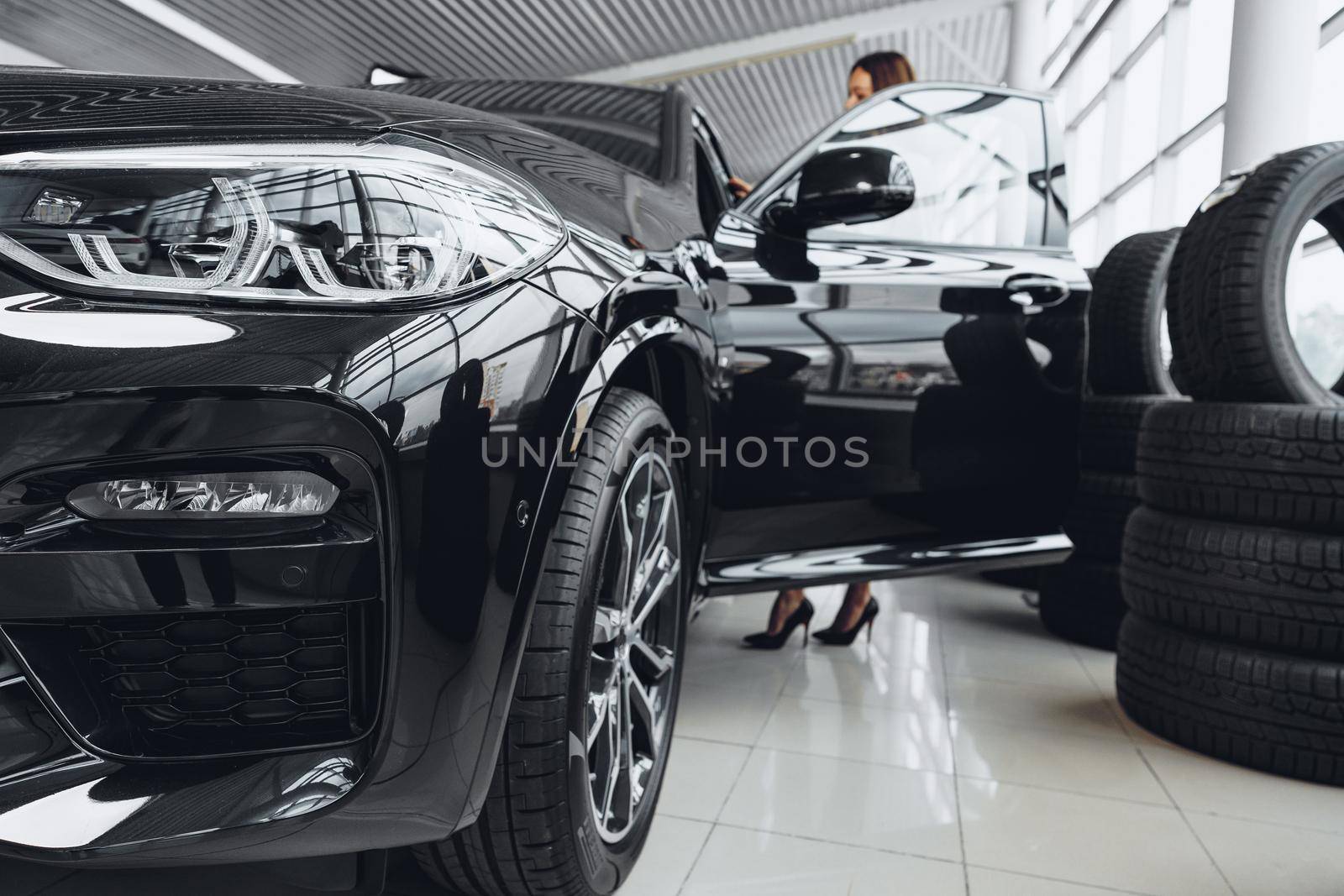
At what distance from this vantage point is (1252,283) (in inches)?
72.7

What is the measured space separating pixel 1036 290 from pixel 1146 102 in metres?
7.69

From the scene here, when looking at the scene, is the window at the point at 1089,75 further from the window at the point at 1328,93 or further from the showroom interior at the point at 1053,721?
the showroom interior at the point at 1053,721

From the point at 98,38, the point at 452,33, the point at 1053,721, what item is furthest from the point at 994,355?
the point at 98,38

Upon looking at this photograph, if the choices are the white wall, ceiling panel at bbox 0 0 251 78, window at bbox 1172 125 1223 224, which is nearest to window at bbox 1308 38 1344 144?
the white wall

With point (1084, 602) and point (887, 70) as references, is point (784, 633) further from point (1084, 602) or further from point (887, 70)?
point (887, 70)

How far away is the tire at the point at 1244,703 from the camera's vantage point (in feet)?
5.73

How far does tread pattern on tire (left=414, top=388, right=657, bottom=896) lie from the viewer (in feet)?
Result: 3.26

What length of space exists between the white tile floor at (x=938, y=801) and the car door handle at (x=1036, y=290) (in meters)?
0.93

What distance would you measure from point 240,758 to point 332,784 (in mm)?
79

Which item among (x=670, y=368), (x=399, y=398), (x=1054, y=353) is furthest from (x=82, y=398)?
(x=1054, y=353)

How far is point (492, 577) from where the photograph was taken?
87 centimetres

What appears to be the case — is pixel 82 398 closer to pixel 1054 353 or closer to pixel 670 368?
pixel 670 368

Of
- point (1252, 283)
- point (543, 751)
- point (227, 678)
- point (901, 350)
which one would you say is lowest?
point (543, 751)

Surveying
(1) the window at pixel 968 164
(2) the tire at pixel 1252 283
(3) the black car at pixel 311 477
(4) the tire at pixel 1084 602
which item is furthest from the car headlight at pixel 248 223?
(4) the tire at pixel 1084 602
